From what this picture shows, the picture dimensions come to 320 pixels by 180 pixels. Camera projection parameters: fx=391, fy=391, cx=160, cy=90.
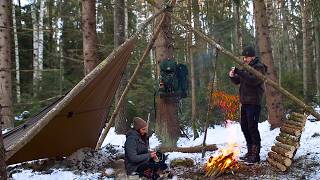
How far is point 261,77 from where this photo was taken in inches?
232

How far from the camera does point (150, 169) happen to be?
527 cm

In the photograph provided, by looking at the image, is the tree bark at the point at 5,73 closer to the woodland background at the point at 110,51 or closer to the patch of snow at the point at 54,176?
the woodland background at the point at 110,51

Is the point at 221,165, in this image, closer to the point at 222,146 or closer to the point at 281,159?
the point at 281,159

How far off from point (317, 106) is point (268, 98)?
22.0ft

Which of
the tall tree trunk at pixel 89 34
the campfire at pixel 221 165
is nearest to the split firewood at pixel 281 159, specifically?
the campfire at pixel 221 165

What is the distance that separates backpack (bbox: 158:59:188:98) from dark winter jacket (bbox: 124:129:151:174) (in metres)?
2.83

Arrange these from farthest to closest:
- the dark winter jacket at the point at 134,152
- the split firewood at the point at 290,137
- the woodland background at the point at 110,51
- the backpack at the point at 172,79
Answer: the woodland background at the point at 110,51
the backpack at the point at 172,79
the split firewood at the point at 290,137
the dark winter jacket at the point at 134,152

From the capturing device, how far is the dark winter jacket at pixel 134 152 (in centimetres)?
509

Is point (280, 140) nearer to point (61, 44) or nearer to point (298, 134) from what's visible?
point (298, 134)

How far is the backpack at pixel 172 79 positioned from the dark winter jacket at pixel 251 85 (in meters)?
1.78

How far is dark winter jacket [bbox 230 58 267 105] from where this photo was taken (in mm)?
6301

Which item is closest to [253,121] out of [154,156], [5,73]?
[154,156]

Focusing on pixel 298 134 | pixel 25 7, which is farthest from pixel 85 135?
pixel 25 7


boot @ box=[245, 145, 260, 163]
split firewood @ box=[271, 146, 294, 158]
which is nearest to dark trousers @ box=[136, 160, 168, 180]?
boot @ box=[245, 145, 260, 163]
